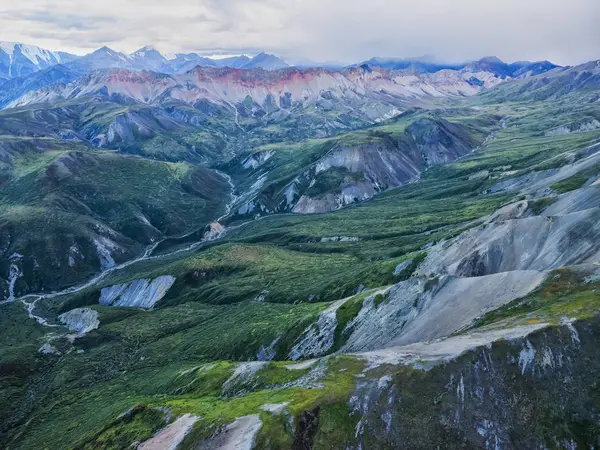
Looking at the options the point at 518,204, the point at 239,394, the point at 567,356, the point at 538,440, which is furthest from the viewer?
the point at 518,204

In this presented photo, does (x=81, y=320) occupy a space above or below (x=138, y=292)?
below

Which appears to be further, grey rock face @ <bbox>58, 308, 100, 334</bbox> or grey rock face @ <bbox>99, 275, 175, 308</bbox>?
grey rock face @ <bbox>99, 275, 175, 308</bbox>

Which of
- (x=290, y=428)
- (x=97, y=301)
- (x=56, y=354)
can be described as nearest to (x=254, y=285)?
(x=56, y=354)

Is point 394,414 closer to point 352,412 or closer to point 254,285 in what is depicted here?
point 352,412

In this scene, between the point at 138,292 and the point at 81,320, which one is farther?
the point at 138,292

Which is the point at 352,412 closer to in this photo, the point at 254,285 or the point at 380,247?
the point at 254,285

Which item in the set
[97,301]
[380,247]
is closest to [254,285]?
[380,247]

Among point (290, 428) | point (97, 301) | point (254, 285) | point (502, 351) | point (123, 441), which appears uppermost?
point (502, 351)

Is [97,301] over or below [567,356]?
below

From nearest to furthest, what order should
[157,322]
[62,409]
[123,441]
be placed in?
1. [123,441]
2. [62,409]
3. [157,322]

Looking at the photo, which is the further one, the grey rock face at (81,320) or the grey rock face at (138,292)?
the grey rock face at (138,292)

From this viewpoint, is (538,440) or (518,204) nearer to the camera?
(538,440)
